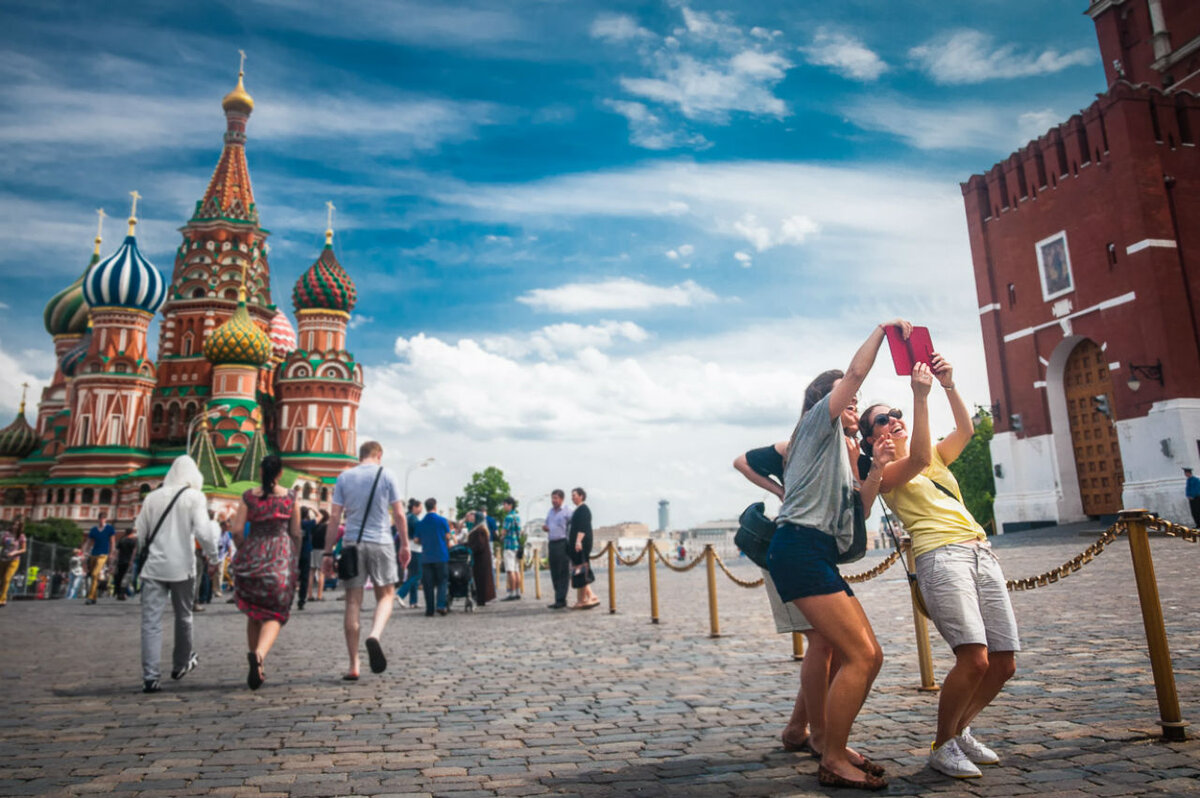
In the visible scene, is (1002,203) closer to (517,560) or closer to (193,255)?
(517,560)

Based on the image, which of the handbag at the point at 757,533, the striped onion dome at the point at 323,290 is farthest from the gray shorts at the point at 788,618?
the striped onion dome at the point at 323,290

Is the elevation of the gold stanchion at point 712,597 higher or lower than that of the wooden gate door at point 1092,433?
lower

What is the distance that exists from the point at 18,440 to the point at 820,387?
7154 centimetres

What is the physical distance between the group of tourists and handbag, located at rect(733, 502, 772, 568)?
0.44 meters

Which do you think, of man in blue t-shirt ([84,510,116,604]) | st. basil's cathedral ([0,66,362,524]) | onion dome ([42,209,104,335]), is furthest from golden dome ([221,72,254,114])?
man in blue t-shirt ([84,510,116,604])

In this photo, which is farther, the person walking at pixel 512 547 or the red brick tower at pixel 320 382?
the red brick tower at pixel 320 382

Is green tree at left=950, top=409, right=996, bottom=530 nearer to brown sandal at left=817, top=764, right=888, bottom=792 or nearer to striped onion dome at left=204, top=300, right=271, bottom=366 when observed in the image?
striped onion dome at left=204, top=300, right=271, bottom=366

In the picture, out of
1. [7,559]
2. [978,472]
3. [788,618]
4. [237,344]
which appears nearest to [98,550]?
[7,559]

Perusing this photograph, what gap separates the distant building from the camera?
971 inches

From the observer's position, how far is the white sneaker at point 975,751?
12.3ft

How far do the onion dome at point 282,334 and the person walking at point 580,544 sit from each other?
197ft

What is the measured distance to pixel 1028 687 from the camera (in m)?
5.42

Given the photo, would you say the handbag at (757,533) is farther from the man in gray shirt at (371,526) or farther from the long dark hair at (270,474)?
the long dark hair at (270,474)

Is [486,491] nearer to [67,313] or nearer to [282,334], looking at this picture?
[282,334]
